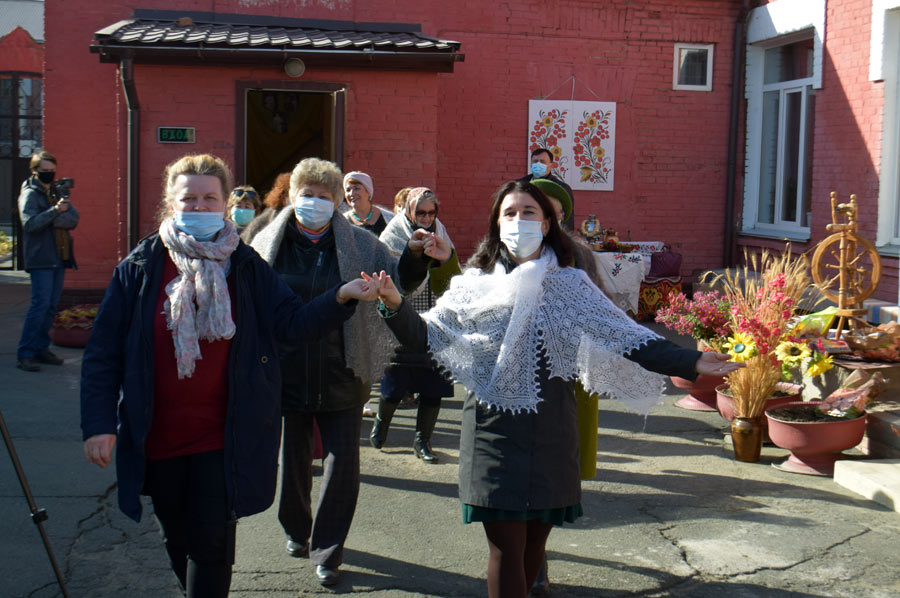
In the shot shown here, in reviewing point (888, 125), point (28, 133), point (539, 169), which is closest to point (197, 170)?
point (539, 169)

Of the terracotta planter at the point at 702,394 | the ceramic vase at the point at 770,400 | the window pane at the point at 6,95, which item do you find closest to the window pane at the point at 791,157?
the terracotta planter at the point at 702,394

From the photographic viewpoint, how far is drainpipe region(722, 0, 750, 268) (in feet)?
40.3

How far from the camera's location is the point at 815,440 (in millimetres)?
5758

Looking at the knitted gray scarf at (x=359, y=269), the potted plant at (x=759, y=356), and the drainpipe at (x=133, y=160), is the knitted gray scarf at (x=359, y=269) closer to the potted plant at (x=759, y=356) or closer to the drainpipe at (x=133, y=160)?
the potted plant at (x=759, y=356)

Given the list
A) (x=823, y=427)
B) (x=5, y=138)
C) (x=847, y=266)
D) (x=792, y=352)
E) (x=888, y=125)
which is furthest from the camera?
(x=5, y=138)

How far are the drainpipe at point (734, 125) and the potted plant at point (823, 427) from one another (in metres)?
6.70

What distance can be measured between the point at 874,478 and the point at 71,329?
7.67 m

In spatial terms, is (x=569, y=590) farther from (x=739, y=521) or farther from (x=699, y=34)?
(x=699, y=34)

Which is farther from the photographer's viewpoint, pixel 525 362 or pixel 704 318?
pixel 704 318

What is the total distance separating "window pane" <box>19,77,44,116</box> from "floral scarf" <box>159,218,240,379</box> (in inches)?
883

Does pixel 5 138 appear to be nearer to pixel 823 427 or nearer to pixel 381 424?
pixel 381 424

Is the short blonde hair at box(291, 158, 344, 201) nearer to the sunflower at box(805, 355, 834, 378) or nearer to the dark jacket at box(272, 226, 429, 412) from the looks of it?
the dark jacket at box(272, 226, 429, 412)

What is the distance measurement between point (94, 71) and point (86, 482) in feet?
23.6

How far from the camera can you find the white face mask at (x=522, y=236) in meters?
3.42
